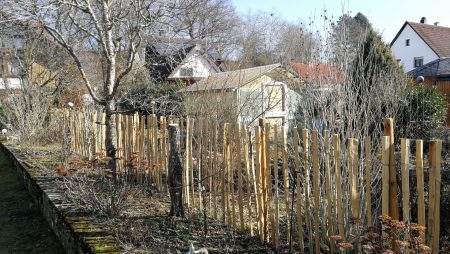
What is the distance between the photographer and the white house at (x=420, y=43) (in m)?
31.3

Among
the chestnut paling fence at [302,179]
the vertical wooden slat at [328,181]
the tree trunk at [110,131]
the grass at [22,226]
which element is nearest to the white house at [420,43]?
the tree trunk at [110,131]

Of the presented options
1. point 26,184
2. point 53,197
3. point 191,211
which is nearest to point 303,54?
point 191,211

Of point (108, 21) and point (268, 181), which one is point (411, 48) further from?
point (268, 181)

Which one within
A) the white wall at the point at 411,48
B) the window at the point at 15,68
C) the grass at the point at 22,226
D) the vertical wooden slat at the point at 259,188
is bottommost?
the grass at the point at 22,226

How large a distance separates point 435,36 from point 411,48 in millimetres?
1976

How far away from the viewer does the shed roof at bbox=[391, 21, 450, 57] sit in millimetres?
30922

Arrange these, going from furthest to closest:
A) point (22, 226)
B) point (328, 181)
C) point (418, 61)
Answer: point (418, 61)
point (22, 226)
point (328, 181)

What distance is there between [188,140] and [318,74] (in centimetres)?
187

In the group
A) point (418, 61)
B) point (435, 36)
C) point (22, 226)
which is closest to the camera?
point (22, 226)

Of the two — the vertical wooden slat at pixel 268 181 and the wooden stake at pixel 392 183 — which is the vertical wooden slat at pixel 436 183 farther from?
the vertical wooden slat at pixel 268 181

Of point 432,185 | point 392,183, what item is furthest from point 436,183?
point 392,183

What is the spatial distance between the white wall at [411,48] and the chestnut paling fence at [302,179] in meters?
29.8

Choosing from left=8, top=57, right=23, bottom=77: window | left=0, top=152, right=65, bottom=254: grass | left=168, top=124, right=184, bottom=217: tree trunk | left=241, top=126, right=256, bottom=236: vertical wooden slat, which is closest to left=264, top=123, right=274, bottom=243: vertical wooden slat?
left=241, top=126, right=256, bottom=236: vertical wooden slat

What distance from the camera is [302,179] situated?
14.6 feet
